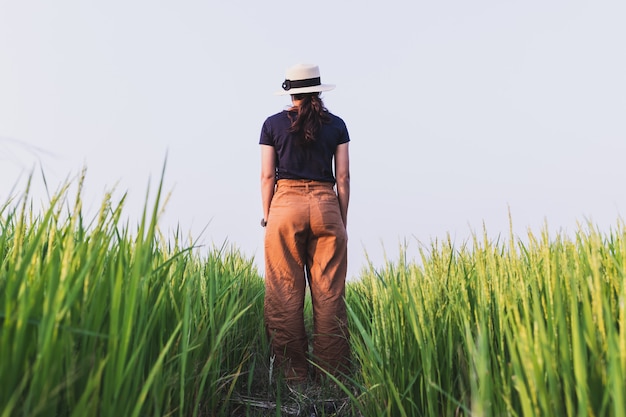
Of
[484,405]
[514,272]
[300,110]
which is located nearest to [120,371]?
[484,405]

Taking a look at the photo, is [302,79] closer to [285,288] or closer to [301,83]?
[301,83]

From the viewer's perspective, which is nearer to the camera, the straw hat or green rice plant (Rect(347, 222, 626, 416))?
green rice plant (Rect(347, 222, 626, 416))

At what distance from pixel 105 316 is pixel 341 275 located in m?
2.57

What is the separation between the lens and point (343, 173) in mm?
4059

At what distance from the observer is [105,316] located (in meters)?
1.53

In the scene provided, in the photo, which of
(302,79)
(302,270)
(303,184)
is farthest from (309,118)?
(302,270)

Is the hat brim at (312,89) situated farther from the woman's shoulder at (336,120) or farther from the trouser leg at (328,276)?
the trouser leg at (328,276)

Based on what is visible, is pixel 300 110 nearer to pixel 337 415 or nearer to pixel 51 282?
pixel 337 415

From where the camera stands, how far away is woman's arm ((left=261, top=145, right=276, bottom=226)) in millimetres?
3977

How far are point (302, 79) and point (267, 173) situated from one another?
2.44ft

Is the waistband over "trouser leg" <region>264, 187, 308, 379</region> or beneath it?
over

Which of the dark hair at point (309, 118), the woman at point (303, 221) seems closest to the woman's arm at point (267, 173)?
the woman at point (303, 221)

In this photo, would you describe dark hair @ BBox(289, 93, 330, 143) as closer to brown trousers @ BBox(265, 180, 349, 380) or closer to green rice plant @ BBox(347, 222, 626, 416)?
brown trousers @ BBox(265, 180, 349, 380)

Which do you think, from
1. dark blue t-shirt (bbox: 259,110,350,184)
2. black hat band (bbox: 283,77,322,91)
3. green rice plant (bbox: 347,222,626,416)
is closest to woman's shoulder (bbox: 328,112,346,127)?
dark blue t-shirt (bbox: 259,110,350,184)
